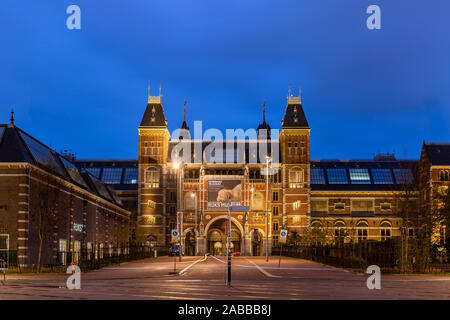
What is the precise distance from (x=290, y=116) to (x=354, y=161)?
56.2 ft

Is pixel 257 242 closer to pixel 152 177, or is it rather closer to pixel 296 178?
pixel 296 178

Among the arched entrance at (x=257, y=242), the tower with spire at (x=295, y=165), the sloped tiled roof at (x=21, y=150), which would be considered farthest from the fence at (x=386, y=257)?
the tower with spire at (x=295, y=165)

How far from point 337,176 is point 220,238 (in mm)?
22258

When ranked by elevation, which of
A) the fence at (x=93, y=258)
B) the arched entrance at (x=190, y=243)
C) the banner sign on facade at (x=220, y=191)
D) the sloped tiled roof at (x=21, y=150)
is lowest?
the arched entrance at (x=190, y=243)

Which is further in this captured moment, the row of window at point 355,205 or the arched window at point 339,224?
the row of window at point 355,205

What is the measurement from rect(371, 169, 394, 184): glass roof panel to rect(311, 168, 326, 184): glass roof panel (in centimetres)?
857

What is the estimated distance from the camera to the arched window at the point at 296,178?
91.7 m

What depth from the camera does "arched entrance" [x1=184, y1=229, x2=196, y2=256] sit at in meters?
92.4

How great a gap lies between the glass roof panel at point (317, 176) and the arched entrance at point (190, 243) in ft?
72.4

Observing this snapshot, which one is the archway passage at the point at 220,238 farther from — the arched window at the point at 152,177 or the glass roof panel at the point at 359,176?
the glass roof panel at the point at 359,176

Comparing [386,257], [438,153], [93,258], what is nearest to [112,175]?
[438,153]

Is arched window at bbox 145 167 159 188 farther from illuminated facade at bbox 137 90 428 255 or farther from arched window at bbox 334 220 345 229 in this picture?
arched window at bbox 334 220 345 229

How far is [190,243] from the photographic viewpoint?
9306 cm

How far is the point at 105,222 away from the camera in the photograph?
67312 mm
